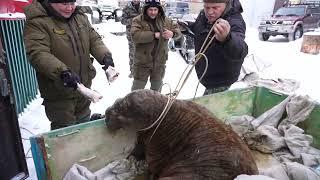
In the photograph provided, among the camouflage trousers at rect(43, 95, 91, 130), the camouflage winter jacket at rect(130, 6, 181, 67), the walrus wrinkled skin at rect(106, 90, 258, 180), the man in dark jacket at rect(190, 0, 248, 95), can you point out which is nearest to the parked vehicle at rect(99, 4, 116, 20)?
the camouflage winter jacket at rect(130, 6, 181, 67)

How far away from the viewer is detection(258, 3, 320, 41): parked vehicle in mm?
15320

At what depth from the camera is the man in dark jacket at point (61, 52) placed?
2664 millimetres

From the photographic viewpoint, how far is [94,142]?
101 inches

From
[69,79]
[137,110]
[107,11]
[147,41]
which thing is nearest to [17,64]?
[147,41]

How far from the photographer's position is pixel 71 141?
2393mm

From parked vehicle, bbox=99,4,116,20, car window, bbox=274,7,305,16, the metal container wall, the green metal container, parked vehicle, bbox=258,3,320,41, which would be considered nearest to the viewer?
the green metal container

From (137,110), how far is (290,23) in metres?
14.9

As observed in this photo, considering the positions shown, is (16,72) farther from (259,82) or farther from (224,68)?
(259,82)

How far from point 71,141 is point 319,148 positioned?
2.45m

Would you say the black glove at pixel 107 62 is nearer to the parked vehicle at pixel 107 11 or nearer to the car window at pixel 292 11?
the car window at pixel 292 11

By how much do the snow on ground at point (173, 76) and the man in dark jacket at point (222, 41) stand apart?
2.20m

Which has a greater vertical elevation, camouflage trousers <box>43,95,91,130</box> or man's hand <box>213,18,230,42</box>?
man's hand <box>213,18,230,42</box>

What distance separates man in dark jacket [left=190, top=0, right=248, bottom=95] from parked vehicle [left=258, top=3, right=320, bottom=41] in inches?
525

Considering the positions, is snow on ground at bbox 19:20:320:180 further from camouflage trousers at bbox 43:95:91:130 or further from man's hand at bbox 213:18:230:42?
man's hand at bbox 213:18:230:42
